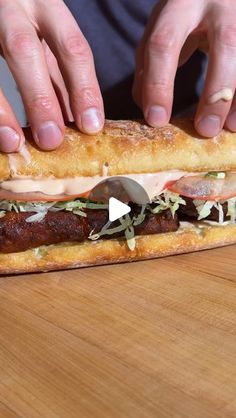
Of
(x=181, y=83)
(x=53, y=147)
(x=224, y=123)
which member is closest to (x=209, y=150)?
(x=224, y=123)

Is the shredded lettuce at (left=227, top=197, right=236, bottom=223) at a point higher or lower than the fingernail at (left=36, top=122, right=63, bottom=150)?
lower

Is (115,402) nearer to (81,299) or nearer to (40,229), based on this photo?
(81,299)

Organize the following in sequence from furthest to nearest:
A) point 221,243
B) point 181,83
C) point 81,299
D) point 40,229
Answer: point 181,83 → point 221,243 → point 40,229 → point 81,299

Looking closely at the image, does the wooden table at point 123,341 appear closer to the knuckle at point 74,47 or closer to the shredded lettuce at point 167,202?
the shredded lettuce at point 167,202

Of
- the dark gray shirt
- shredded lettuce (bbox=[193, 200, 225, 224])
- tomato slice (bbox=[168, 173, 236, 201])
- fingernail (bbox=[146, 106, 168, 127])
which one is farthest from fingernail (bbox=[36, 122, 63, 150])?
the dark gray shirt

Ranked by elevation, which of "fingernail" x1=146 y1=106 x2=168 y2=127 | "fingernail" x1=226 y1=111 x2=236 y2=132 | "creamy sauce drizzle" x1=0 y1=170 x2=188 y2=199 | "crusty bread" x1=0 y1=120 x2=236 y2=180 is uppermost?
"fingernail" x1=146 y1=106 x2=168 y2=127

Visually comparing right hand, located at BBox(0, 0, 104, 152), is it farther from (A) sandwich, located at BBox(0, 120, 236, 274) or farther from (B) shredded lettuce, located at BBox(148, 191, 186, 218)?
(B) shredded lettuce, located at BBox(148, 191, 186, 218)

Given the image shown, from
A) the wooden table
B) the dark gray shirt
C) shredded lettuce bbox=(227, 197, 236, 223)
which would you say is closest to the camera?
the wooden table
